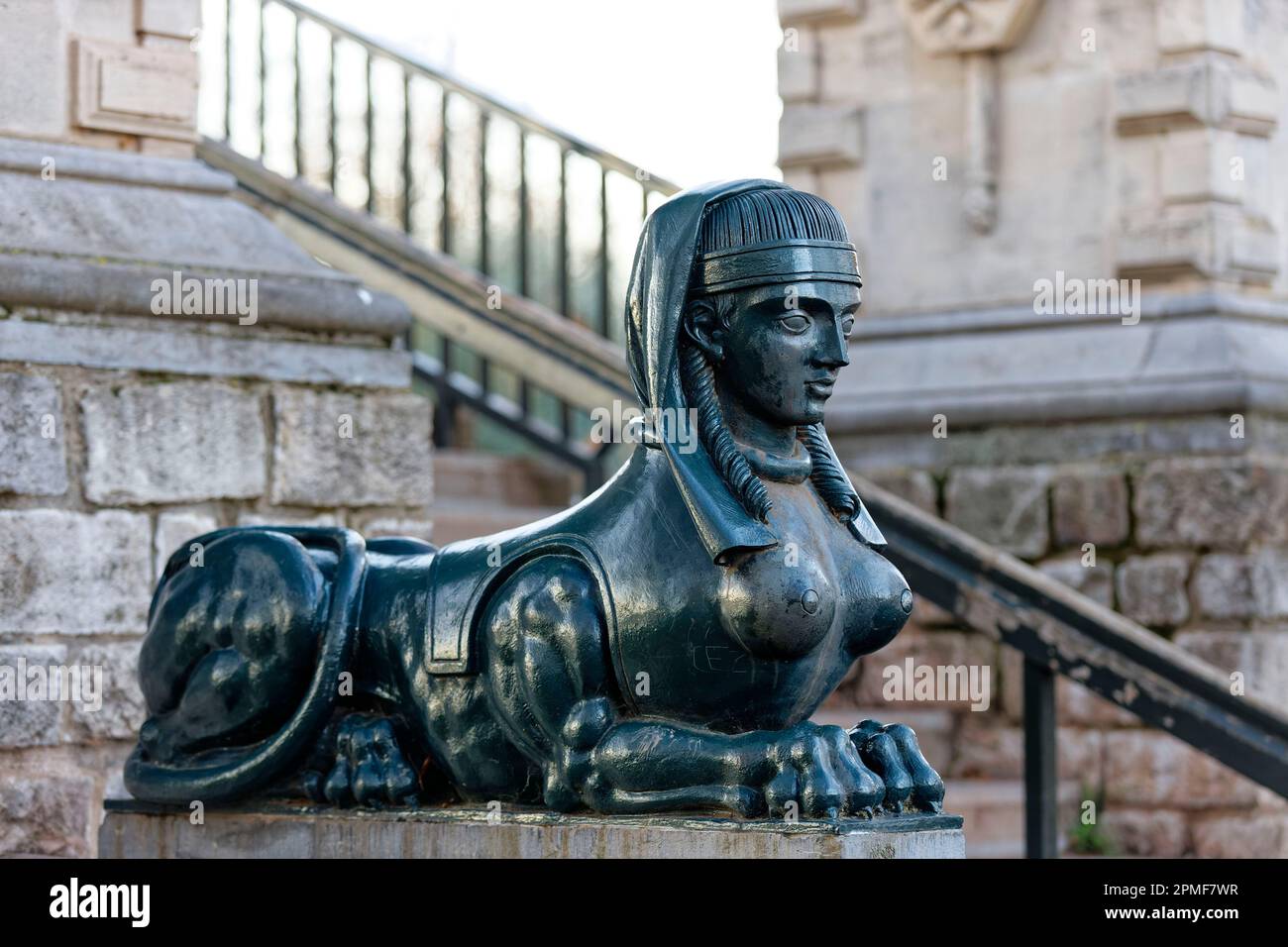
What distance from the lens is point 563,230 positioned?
788 cm

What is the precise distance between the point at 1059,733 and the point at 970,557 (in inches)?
69.8

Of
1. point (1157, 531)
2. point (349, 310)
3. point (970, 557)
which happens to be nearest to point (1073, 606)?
point (970, 557)

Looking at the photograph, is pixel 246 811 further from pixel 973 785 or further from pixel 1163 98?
pixel 1163 98

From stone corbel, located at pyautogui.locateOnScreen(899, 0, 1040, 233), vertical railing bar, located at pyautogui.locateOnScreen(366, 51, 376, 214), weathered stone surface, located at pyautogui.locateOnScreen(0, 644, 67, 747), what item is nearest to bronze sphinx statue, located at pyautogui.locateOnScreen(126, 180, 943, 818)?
weathered stone surface, located at pyautogui.locateOnScreen(0, 644, 67, 747)

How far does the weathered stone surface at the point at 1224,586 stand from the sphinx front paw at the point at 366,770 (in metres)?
4.43

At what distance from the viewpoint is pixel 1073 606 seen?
6.00 metres

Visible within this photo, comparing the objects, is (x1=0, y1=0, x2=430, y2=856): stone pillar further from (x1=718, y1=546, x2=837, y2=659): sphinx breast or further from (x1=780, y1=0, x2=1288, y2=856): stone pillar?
(x1=780, y1=0, x2=1288, y2=856): stone pillar

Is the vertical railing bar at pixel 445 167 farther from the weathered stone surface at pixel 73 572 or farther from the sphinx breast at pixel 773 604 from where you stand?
the sphinx breast at pixel 773 604

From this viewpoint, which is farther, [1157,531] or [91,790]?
[1157,531]

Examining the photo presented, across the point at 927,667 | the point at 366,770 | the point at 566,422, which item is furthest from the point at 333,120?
the point at 366,770

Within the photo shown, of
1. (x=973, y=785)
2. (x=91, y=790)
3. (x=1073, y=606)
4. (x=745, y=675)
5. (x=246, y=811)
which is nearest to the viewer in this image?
(x=745, y=675)

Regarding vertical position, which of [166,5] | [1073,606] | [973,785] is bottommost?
[973,785]

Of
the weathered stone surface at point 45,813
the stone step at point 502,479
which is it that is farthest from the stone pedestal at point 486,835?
the stone step at point 502,479

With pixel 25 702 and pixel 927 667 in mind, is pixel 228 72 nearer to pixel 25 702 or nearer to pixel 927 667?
pixel 927 667
